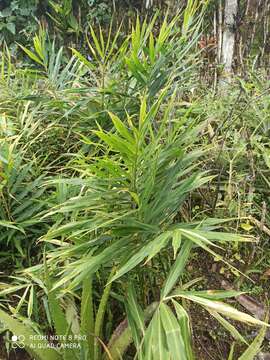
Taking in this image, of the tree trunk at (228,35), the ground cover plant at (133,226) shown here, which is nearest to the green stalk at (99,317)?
the ground cover plant at (133,226)

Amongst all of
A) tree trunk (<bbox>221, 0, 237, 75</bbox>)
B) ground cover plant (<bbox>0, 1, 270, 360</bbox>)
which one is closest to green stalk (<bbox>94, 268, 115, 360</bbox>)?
ground cover plant (<bbox>0, 1, 270, 360</bbox>)

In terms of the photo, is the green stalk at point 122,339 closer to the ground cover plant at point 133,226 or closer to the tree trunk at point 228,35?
the ground cover plant at point 133,226

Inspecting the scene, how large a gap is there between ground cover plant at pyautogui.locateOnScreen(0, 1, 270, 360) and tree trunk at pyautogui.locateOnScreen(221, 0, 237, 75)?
2.52 ft

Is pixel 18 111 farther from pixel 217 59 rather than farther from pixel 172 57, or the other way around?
pixel 217 59

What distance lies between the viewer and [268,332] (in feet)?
4.24

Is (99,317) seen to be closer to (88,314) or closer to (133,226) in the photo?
(88,314)

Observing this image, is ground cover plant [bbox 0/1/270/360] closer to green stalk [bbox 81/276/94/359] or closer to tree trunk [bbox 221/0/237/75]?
green stalk [bbox 81/276/94/359]

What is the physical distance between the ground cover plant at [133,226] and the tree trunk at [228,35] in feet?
2.52

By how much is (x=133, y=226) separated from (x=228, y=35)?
218cm

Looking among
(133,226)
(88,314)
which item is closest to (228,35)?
(133,226)

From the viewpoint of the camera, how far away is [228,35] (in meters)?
2.78

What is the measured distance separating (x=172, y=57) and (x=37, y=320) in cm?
108

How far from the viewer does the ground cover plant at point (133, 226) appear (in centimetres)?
94

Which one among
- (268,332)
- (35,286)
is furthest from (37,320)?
(268,332)
